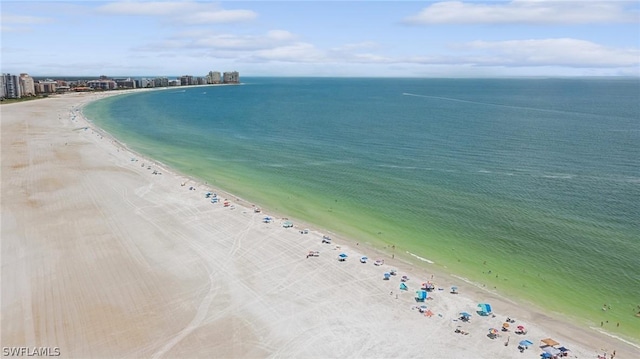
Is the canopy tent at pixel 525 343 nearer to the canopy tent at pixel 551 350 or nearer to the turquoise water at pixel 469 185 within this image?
the canopy tent at pixel 551 350

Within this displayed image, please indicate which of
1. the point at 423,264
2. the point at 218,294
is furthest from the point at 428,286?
the point at 218,294

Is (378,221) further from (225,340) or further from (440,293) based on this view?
(225,340)

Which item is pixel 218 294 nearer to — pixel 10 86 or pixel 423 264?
pixel 423 264

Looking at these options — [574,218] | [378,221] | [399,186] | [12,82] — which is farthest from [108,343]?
[12,82]

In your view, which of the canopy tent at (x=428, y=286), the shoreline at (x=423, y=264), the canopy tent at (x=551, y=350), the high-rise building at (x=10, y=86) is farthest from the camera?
the high-rise building at (x=10, y=86)

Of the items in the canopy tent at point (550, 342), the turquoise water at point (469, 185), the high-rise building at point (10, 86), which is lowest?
the canopy tent at point (550, 342)

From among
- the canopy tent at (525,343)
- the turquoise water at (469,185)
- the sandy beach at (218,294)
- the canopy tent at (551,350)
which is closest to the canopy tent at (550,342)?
the canopy tent at (551,350)
